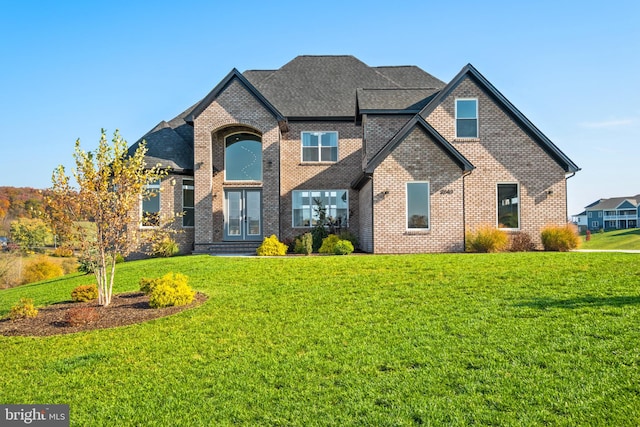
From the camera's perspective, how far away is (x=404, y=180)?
16.2m

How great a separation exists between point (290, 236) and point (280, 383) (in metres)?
16.8

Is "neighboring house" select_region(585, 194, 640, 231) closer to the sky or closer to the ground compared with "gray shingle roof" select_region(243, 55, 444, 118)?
closer to the ground

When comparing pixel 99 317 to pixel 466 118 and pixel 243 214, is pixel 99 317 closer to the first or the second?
pixel 243 214

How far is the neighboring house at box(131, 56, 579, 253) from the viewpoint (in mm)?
16234

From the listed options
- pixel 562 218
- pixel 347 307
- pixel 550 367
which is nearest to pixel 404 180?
pixel 562 218

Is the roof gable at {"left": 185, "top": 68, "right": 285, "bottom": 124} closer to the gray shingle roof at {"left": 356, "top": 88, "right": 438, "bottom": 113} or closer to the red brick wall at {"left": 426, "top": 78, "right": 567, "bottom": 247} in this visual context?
the gray shingle roof at {"left": 356, "top": 88, "right": 438, "bottom": 113}

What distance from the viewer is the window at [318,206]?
21859mm

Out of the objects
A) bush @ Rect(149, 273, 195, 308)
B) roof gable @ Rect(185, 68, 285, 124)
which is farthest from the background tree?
bush @ Rect(149, 273, 195, 308)

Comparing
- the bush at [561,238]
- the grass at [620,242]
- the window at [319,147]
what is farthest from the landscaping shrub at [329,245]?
the grass at [620,242]

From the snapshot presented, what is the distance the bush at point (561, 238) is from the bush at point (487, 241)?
183 cm

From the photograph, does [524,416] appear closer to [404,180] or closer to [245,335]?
[245,335]

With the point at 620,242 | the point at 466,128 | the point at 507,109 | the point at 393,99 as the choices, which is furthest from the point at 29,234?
the point at 620,242

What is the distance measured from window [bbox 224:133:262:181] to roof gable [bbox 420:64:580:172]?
349 inches

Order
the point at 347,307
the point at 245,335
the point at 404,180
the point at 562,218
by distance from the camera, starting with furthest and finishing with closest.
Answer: the point at 562,218 < the point at 404,180 < the point at 347,307 < the point at 245,335
